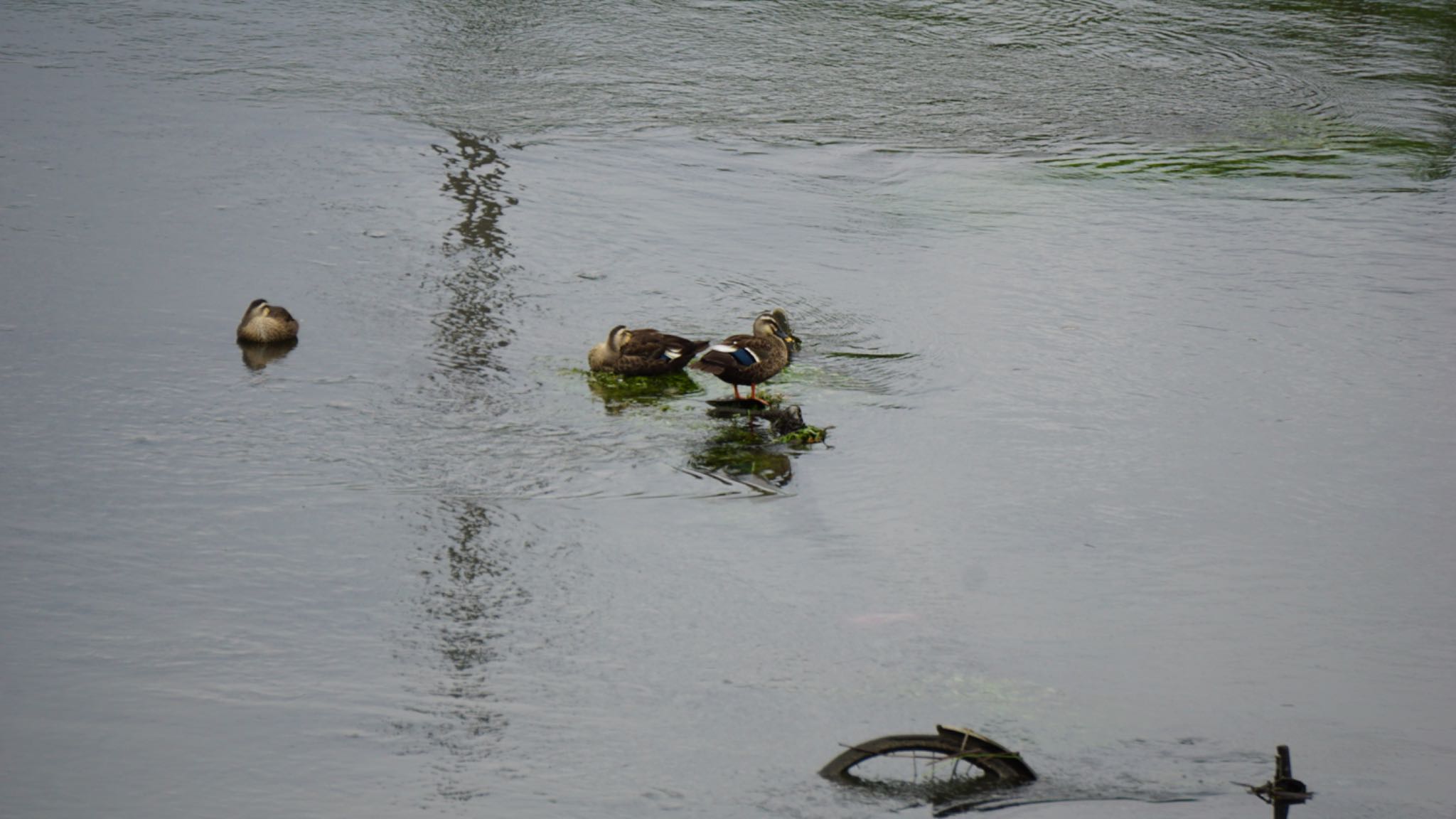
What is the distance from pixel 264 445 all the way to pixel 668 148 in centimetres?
550

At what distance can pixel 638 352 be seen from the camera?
A: 27.1 feet

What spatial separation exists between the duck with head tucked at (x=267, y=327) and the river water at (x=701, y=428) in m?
0.14

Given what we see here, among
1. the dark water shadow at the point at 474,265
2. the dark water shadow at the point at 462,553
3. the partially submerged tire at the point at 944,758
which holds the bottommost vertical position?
the partially submerged tire at the point at 944,758

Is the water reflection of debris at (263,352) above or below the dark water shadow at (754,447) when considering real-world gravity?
above

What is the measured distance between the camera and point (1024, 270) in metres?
10.2

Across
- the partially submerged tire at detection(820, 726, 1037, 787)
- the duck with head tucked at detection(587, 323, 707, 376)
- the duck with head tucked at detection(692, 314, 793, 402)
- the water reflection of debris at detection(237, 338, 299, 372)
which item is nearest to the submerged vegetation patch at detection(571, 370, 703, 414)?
the duck with head tucked at detection(587, 323, 707, 376)

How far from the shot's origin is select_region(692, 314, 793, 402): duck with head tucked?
26.5ft

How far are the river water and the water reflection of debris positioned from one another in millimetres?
43

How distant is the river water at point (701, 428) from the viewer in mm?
5285

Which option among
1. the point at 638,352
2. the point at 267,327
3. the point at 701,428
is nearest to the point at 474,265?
the point at 267,327

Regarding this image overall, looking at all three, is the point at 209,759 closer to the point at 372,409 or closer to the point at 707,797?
the point at 707,797

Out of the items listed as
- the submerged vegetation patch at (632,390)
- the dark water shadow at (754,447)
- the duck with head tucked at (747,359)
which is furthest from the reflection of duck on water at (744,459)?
the submerged vegetation patch at (632,390)

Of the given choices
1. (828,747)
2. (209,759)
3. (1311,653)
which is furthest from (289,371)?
(1311,653)

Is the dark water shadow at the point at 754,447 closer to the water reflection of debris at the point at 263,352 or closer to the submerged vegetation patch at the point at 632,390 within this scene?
the submerged vegetation patch at the point at 632,390
